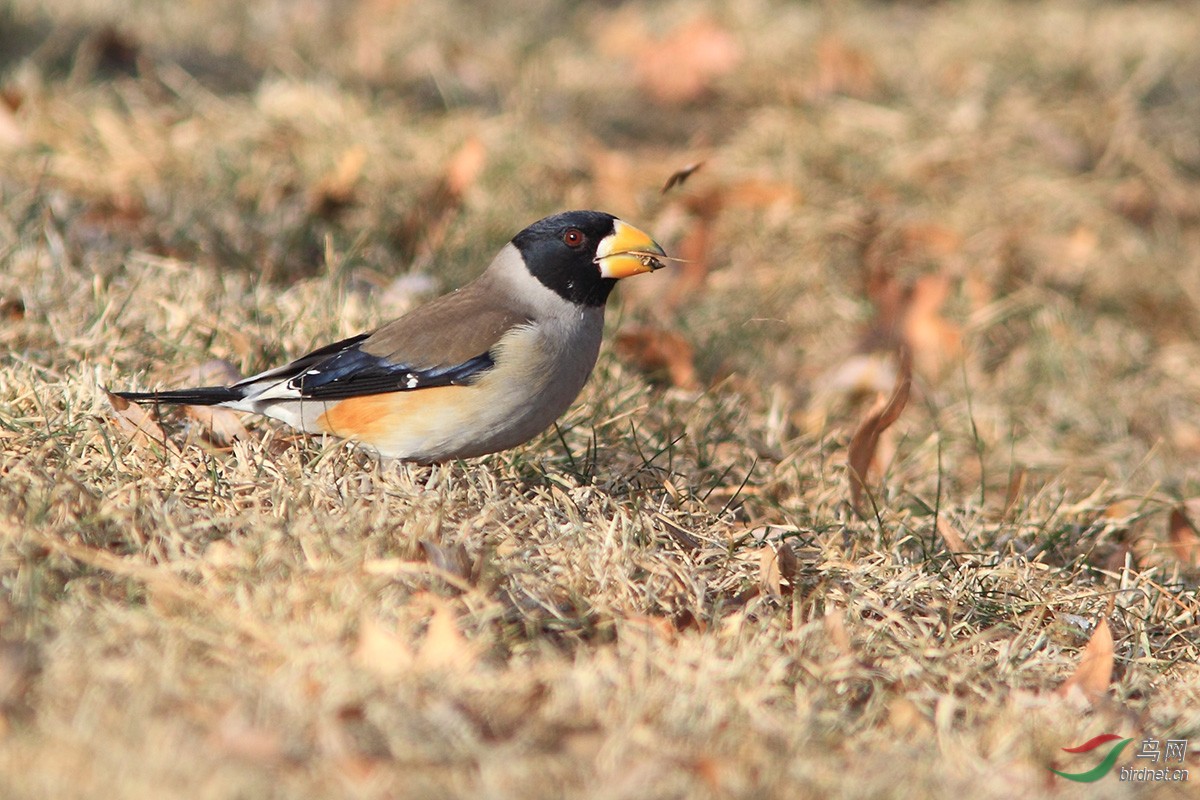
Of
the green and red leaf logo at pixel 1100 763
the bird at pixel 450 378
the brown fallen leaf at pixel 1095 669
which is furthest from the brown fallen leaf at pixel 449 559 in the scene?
the brown fallen leaf at pixel 1095 669

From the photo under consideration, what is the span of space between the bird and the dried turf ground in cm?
13

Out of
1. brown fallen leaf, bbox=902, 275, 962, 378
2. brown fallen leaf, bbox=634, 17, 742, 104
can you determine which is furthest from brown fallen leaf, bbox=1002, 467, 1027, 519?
brown fallen leaf, bbox=634, 17, 742, 104

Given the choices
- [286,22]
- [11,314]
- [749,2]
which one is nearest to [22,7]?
[286,22]

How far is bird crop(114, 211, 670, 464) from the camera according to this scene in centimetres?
407

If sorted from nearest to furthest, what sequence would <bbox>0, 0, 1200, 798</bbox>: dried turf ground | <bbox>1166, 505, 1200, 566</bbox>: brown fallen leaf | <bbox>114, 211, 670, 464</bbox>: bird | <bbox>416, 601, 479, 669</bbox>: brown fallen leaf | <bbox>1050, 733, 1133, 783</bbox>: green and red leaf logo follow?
<bbox>0, 0, 1200, 798</bbox>: dried turf ground
<bbox>416, 601, 479, 669</bbox>: brown fallen leaf
<bbox>1050, 733, 1133, 783</bbox>: green and red leaf logo
<bbox>114, 211, 670, 464</bbox>: bird
<bbox>1166, 505, 1200, 566</bbox>: brown fallen leaf

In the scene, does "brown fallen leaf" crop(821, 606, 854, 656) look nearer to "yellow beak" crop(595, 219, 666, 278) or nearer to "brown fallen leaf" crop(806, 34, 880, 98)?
"yellow beak" crop(595, 219, 666, 278)

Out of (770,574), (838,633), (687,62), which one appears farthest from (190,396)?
(687,62)

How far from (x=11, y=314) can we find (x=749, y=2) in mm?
6156

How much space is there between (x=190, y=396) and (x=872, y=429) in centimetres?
233

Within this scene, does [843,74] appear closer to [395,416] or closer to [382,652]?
[395,416]

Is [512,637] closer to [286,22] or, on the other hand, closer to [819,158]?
[819,158]

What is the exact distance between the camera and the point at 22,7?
7.91m

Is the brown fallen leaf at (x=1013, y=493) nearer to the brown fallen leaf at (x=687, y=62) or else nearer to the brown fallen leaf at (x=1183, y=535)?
the brown fallen leaf at (x=1183, y=535)

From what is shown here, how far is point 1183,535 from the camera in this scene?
16.0 feet
